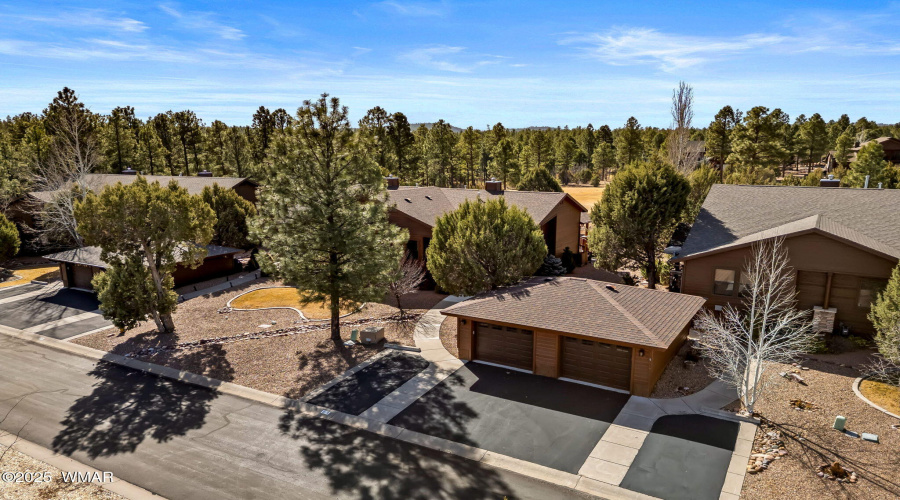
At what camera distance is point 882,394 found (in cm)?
1595

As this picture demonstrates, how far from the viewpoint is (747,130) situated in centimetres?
5975

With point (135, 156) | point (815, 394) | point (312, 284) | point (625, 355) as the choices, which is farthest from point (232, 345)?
point (135, 156)

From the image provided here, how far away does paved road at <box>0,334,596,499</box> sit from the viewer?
1238 centimetres

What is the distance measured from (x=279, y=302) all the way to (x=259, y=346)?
293 inches

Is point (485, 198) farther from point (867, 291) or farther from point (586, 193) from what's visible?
point (586, 193)

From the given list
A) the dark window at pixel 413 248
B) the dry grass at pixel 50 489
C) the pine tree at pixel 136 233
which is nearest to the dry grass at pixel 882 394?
the dry grass at pixel 50 489

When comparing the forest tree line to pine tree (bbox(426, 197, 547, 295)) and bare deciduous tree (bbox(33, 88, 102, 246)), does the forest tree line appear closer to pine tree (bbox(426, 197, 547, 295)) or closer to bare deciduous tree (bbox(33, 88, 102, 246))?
bare deciduous tree (bbox(33, 88, 102, 246))

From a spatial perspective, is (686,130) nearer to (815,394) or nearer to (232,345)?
(815,394)

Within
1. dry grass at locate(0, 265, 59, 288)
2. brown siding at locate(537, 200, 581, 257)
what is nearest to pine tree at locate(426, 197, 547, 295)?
brown siding at locate(537, 200, 581, 257)

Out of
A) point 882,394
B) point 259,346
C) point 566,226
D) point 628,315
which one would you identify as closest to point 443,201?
point 566,226

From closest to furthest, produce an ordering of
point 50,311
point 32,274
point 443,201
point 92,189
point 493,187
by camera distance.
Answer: point 50,311 < point 443,201 < point 32,274 < point 493,187 < point 92,189

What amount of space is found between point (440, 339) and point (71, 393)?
47.0ft

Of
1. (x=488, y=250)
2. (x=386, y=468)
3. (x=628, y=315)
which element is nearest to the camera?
(x=386, y=468)

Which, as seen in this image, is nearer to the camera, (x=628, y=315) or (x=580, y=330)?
Answer: (x=580, y=330)
